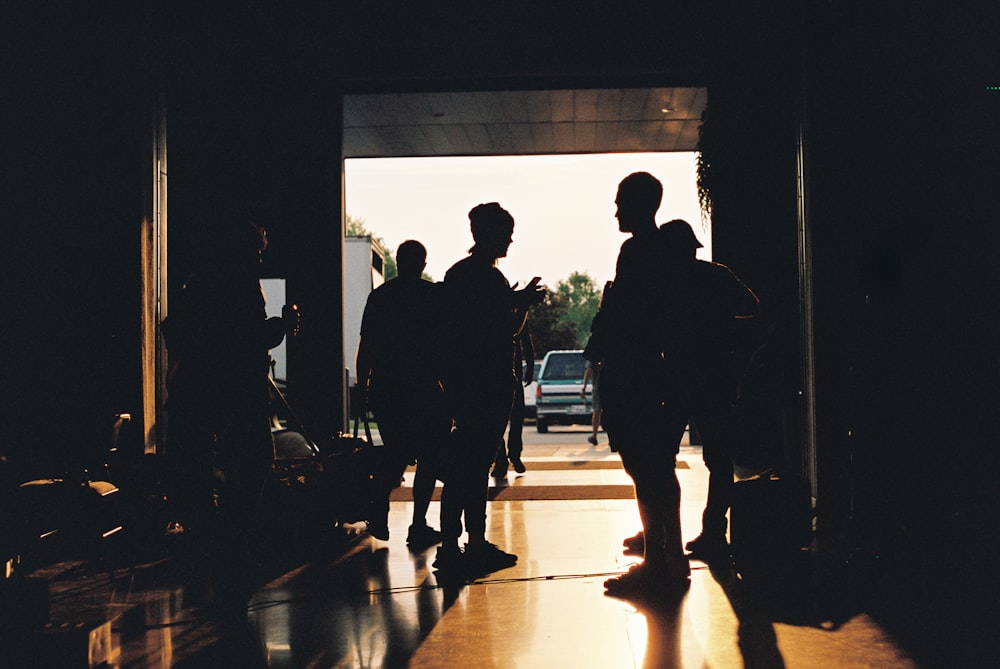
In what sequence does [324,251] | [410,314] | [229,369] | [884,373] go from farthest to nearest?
[324,251] → [410,314] → [884,373] → [229,369]

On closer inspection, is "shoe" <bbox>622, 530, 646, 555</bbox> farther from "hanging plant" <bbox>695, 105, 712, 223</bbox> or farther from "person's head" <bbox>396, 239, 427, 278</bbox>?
"hanging plant" <bbox>695, 105, 712, 223</bbox>

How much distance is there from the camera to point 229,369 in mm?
4395

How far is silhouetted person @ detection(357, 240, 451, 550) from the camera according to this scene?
528 centimetres

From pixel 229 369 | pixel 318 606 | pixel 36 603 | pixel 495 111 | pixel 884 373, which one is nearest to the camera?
pixel 36 603

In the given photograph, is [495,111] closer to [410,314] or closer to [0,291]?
[410,314]

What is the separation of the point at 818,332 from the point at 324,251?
215 inches

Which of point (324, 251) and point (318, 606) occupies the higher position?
point (324, 251)

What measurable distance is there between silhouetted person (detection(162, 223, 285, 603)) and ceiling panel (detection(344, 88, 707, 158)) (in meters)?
6.08

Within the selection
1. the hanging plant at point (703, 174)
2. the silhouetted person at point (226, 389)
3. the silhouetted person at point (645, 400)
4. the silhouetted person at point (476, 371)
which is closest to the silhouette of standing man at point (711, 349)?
the silhouetted person at point (645, 400)

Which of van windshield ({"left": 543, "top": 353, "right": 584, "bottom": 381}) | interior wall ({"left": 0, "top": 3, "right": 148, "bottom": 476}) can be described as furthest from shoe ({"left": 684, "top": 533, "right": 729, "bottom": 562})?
van windshield ({"left": 543, "top": 353, "right": 584, "bottom": 381})

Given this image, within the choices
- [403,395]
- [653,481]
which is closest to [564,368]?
[403,395]

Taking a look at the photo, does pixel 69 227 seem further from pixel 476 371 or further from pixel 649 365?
pixel 649 365

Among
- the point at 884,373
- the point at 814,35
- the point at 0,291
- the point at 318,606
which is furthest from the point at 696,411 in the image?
the point at 0,291

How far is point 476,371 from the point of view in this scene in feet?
15.3
